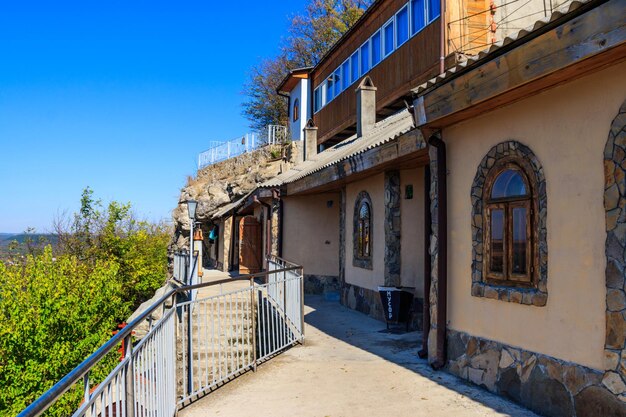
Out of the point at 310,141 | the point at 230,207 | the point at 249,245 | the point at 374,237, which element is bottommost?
the point at 249,245

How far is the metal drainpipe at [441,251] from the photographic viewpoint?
5828mm

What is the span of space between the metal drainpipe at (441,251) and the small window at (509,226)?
0.70 m

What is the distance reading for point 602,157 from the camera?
3.93m

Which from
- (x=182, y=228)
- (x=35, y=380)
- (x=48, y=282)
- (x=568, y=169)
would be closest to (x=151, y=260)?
(x=182, y=228)

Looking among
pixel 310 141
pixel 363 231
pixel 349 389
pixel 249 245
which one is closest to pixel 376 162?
pixel 363 231

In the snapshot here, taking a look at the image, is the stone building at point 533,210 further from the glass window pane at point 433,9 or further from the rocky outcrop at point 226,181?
the rocky outcrop at point 226,181

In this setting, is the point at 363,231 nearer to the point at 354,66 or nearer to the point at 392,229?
the point at 392,229

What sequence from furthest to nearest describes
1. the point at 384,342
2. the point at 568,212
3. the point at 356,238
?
1. the point at 356,238
2. the point at 384,342
3. the point at 568,212

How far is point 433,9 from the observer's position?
38.8 ft

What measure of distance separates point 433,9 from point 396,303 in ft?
24.2

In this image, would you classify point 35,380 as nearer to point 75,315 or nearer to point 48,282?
point 75,315

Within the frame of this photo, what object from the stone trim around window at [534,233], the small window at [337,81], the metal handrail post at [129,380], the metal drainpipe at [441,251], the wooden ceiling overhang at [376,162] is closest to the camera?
the metal handrail post at [129,380]

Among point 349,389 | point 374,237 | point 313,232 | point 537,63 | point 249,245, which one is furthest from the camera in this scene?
point 249,245

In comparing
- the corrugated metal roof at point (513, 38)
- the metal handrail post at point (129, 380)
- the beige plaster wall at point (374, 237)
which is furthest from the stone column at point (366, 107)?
the metal handrail post at point (129, 380)
